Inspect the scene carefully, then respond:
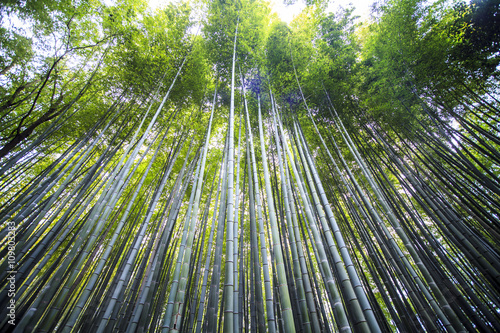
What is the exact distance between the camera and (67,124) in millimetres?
3582

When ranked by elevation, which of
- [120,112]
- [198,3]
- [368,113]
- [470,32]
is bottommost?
[120,112]

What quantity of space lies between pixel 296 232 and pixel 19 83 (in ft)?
15.6

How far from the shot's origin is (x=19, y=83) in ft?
9.86

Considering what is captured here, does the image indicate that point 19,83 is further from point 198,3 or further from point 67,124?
point 198,3

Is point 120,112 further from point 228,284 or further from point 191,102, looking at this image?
point 228,284

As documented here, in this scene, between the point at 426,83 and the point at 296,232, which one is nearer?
the point at 296,232

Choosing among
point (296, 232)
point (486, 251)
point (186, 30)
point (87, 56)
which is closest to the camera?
point (296, 232)

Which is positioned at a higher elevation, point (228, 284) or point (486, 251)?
point (486, 251)

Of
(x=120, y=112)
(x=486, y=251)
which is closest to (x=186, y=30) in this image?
(x=120, y=112)

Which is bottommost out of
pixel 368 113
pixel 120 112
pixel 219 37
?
pixel 120 112

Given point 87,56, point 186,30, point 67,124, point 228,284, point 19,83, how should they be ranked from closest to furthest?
point 228,284 → point 19,83 → point 87,56 → point 67,124 → point 186,30

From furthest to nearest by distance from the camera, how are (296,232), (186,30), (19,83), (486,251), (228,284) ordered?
(186,30) < (19,83) < (486,251) < (296,232) < (228,284)

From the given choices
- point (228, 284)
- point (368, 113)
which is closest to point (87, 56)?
point (228, 284)

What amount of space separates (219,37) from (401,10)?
10.8ft
